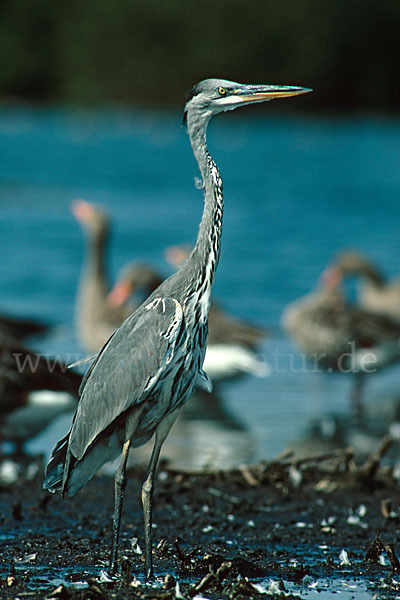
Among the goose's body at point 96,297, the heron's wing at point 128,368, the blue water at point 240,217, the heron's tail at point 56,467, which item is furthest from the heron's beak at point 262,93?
the goose's body at point 96,297

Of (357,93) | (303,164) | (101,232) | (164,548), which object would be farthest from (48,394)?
(357,93)

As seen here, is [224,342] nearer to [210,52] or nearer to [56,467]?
[56,467]

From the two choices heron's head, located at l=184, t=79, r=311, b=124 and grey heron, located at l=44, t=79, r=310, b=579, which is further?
heron's head, located at l=184, t=79, r=311, b=124

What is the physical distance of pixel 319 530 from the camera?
6262mm

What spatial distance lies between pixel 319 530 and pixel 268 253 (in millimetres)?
13966

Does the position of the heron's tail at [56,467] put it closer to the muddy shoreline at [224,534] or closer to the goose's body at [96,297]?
the muddy shoreline at [224,534]

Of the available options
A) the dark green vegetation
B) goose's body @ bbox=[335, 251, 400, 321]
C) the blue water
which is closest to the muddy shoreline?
the blue water

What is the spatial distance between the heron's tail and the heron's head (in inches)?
72.6

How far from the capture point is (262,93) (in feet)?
17.5

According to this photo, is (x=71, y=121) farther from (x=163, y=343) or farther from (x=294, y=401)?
(x=163, y=343)

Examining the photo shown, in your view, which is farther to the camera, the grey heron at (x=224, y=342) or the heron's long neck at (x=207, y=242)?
the grey heron at (x=224, y=342)

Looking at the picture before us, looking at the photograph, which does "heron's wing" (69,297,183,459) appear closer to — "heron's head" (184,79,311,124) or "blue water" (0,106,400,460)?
"heron's head" (184,79,311,124)

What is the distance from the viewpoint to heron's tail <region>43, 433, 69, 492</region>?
5.45 meters

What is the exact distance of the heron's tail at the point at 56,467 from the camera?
215 inches
